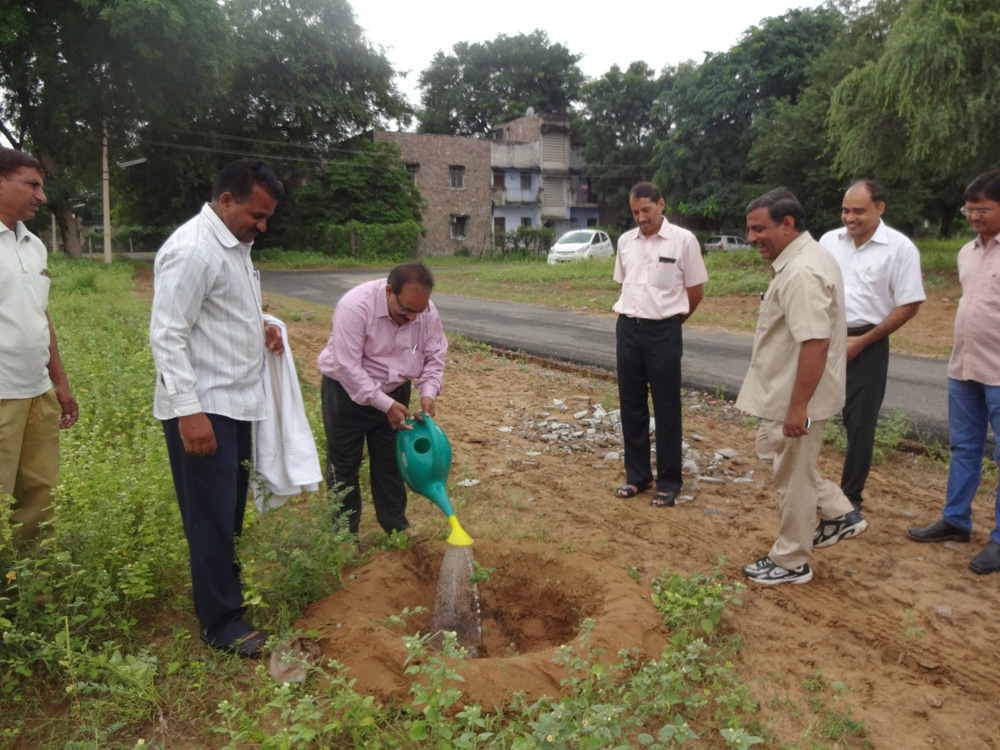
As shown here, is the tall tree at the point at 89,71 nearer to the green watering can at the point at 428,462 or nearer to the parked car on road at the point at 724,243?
the parked car on road at the point at 724,243

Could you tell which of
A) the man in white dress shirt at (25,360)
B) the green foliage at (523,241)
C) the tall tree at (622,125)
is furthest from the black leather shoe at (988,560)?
the tall tree at (622,125)

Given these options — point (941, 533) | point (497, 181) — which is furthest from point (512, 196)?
point (941, 533)

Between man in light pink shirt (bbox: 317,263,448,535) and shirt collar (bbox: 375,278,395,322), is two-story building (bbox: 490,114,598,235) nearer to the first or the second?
man in light pink shirt (bbox: 317,263,448,535)

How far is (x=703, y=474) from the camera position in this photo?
5.52 metres

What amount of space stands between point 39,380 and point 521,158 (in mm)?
42600

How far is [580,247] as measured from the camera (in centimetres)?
2617

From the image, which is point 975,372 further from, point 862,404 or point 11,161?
point 11,161

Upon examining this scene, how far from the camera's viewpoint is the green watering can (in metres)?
3.60

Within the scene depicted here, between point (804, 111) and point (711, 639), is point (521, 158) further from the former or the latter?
point (711, 639)

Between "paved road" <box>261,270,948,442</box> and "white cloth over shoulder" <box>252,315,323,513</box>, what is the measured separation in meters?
5.12

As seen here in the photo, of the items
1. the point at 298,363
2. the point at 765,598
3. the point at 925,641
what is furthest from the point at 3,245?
the point at 298,363

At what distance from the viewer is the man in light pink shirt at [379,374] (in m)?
3.72

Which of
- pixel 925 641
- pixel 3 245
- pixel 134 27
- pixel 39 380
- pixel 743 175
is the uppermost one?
pixel 134 27

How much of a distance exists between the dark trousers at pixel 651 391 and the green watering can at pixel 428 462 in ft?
5.63
